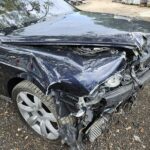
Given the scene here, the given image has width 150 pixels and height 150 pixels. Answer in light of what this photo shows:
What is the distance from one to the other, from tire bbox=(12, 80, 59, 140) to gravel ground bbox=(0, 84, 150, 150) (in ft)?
0.48

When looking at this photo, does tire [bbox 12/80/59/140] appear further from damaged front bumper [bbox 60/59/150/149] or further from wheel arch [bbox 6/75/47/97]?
damaged front bumper [bbox 60/59/150/149]

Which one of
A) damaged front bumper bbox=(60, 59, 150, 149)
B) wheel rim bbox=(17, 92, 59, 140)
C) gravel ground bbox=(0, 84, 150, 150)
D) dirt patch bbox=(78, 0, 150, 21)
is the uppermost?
damaged front bumper bbox=(60, 59, 150, 149)

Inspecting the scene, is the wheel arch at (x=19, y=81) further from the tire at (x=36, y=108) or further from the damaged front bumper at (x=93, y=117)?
the damaged front bumper at (x=93, y=117)

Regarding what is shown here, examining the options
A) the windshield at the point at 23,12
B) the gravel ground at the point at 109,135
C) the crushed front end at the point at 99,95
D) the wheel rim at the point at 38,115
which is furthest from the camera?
the windshield at the point at 23,12

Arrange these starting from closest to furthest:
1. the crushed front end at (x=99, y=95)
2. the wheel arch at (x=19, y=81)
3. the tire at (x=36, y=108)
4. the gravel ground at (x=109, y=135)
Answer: the crushed front end at (x=99, y=95) → the wheel arch at (x=19, y=81) → the tire at (x=36, y=108) → the gravel ground at (x=109, y=135)

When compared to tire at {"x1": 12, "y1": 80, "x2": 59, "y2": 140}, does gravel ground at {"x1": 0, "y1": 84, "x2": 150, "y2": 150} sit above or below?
below

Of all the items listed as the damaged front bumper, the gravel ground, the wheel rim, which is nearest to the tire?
the wheel rim

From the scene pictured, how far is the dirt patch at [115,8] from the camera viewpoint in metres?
9.89

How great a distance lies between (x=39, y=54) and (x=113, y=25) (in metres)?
1.09

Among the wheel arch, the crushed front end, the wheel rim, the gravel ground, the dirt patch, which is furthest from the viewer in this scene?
the dirt patch

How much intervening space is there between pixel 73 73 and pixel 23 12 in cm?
159

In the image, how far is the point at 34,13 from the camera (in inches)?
156

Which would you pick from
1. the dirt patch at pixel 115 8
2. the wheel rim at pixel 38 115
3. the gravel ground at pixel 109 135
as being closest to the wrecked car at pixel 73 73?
the wheel rim at pixel 38 115

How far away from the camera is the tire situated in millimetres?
3061
